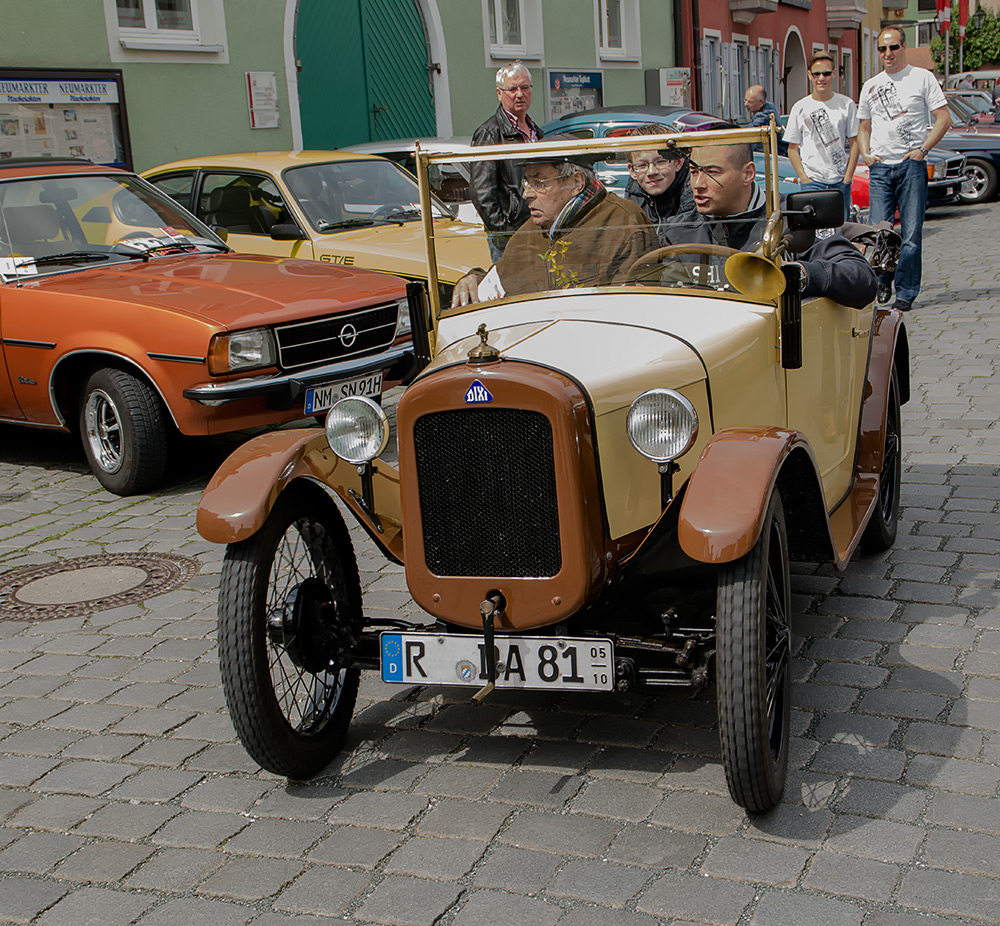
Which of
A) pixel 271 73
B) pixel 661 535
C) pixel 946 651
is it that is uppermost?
pixel 271 73

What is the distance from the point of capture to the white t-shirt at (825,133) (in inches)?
446

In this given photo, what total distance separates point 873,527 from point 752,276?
172 cm

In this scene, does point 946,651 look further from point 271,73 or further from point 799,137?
point 271,73

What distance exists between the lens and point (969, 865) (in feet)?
9.93

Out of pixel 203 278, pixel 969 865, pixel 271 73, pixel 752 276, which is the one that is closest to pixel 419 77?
pixel 271 73

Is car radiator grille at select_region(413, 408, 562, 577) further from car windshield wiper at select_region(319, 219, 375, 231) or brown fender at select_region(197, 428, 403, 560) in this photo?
car windshield wiper at select_region(319, 219, 375, 231)

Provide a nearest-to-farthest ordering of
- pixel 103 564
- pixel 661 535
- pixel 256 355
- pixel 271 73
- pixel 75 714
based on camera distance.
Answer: pixel 661 535 < pixel 75 714 < pixel 103 564 < pixel 256 355 < pixel 271 73

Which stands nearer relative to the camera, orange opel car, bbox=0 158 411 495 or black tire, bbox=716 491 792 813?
black tire, bbox=716 491 792 813

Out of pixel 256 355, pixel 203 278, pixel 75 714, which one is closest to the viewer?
pixel 75 714

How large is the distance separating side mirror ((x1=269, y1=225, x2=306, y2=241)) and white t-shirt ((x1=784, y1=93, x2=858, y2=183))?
4.69 metres

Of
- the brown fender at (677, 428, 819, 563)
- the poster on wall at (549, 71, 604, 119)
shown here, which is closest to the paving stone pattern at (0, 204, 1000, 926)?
the brown fender at (677, 428, 819, 563)

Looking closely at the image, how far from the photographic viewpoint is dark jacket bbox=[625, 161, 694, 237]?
13.1 feet

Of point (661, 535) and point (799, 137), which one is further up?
point (799, 137)

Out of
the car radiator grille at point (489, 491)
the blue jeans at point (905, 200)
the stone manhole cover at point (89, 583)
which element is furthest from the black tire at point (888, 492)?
the blue jeans at point (905, 200)
